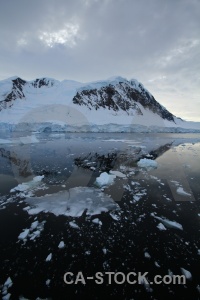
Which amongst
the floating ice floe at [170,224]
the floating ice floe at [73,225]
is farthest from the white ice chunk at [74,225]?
the floating ice floe at [170,224]

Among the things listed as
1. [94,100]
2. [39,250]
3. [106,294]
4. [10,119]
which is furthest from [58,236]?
[94,100]

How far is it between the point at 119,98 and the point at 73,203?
210ft

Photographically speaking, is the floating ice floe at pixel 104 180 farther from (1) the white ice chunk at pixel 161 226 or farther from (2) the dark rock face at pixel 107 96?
(2) the dark rock face at pixel 107 96

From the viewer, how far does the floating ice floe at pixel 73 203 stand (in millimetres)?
4652

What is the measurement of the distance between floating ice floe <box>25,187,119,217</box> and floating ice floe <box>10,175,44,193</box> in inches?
35.8

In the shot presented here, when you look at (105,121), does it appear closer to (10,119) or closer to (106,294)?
(10,119)

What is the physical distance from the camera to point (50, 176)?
761 cm

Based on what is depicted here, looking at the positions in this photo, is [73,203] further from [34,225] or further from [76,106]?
[76,106]

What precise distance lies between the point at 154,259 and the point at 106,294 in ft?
3.47

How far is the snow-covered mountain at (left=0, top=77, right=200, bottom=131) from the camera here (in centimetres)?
4316

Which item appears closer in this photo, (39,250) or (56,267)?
(56,267)

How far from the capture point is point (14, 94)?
175 feet

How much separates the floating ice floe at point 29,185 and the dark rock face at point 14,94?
161ft

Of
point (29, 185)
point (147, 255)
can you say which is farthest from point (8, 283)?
point (29, 185)
